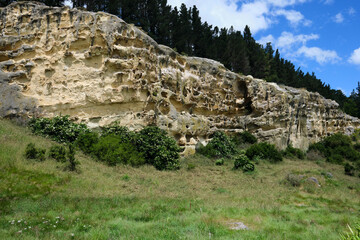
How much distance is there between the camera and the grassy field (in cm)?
683

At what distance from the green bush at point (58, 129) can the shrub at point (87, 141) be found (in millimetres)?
642

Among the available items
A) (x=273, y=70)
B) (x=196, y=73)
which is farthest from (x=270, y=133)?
(x=273, y=70)

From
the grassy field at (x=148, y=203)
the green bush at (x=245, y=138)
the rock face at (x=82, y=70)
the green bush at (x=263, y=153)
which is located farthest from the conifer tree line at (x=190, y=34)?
the grassy field at (x=148, y=203)

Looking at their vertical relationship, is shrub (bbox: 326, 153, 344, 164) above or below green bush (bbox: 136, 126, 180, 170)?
below

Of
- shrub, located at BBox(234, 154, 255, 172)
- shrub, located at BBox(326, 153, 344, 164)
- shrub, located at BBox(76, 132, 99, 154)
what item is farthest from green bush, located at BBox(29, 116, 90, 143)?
shrub, located at BBox(326, 153, 344, 164)

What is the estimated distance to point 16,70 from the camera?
1759cm

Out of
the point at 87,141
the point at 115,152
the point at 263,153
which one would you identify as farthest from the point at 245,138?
the point at 87,141

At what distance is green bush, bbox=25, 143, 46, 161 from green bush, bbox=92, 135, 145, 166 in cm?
308

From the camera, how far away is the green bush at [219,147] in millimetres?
22453

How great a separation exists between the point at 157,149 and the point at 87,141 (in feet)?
14.0

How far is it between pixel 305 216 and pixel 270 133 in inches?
764

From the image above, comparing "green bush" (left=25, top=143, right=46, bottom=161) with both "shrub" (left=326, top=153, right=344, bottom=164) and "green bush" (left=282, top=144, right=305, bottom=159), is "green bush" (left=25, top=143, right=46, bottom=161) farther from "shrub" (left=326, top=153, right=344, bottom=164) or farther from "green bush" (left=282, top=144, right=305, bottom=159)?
"shrub" (left=326, top=153, right=344, bottom=164)

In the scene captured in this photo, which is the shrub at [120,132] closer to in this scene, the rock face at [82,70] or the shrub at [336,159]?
the rock face at [82,70]

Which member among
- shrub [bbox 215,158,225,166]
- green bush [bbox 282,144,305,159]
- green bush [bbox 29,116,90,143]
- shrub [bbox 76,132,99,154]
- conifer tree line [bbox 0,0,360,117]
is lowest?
shrub [bbox 215,158,225,166]
